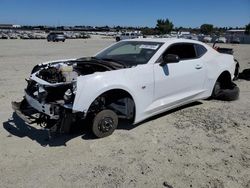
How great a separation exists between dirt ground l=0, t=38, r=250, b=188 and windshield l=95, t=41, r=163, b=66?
4.02 feet

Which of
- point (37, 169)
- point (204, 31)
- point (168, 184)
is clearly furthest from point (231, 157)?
point (204, 31)

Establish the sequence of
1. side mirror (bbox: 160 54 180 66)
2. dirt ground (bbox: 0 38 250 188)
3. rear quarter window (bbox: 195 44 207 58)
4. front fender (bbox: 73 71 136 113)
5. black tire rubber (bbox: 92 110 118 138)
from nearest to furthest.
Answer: dirt ground (bbox: 0 38 250 188), front fender (bbox: 73 71 136 113), black tire rubber (bbox: 92 110 118 138), side mirror (bbox: 160 54 180 66), rear quarter window (bbox: 195 44 207 58)

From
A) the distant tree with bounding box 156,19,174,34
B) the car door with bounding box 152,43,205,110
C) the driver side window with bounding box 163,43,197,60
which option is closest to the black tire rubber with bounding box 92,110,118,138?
the car door with bounding box 152,43,205,110

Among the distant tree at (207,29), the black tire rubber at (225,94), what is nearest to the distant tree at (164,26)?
the distant tree at (207,29)

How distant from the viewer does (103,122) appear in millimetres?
4938

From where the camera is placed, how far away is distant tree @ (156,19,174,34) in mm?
129750

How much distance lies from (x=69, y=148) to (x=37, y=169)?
754mm

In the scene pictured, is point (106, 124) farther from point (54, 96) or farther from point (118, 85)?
point (54, 96)

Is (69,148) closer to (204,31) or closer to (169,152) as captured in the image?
(169,152)

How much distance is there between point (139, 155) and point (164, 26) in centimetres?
13041

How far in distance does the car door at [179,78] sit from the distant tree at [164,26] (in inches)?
4951

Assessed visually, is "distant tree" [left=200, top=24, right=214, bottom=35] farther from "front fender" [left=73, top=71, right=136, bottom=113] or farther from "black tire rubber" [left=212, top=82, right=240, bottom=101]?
"front fender" [left=73, top=71, right=136, bottom=113]

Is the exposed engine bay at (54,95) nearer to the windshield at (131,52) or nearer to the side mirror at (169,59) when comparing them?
the windshield at (131,52)

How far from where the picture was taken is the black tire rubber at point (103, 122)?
15.9 feet
